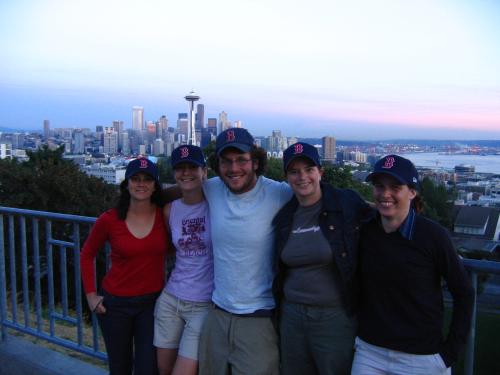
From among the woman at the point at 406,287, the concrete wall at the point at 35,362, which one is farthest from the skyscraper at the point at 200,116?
the woman at the point at 406,287

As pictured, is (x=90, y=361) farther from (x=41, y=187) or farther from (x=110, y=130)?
(x=110, y=130)

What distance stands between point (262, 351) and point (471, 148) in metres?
53.1

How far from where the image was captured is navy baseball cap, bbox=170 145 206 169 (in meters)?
3.01

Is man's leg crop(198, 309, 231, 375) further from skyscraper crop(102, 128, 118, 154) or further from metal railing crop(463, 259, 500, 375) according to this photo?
skyscraper crop(102, 128, 118, 154)

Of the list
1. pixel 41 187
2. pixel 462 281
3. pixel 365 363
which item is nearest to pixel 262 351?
pixel 365 363

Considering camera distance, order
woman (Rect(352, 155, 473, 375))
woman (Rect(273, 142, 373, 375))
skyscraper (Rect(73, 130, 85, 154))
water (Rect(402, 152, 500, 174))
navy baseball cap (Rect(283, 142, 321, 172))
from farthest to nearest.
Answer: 1. skyscraper (Rect(73, 130, 85, 154))
2. water (Rect(402, 152, 500, 174))
3. navy baseball cap (Rect(283, 142, 321, 172))
4. woman (Rect(273, 142, 373, 375))
5. woman (Rect(352, 155, 473, 375))

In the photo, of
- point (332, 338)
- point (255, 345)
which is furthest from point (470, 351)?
point (255, 345)

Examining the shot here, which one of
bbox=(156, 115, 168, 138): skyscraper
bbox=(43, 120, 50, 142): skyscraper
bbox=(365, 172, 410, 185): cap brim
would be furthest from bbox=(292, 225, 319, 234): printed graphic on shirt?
bbox=(43, 120, 50, 142): skyscraper

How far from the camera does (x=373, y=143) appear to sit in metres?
42.7

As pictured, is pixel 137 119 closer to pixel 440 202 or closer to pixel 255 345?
pixel 440 202

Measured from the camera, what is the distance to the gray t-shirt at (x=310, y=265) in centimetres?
255

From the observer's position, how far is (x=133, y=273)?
10.2 ft

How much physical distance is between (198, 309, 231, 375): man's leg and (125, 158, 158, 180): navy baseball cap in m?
0.99

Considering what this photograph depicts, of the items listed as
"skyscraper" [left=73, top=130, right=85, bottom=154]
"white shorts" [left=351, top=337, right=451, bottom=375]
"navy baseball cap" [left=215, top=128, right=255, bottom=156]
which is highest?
"navy baseball cap" [left=215, top=128, right=255, bottom=156]
